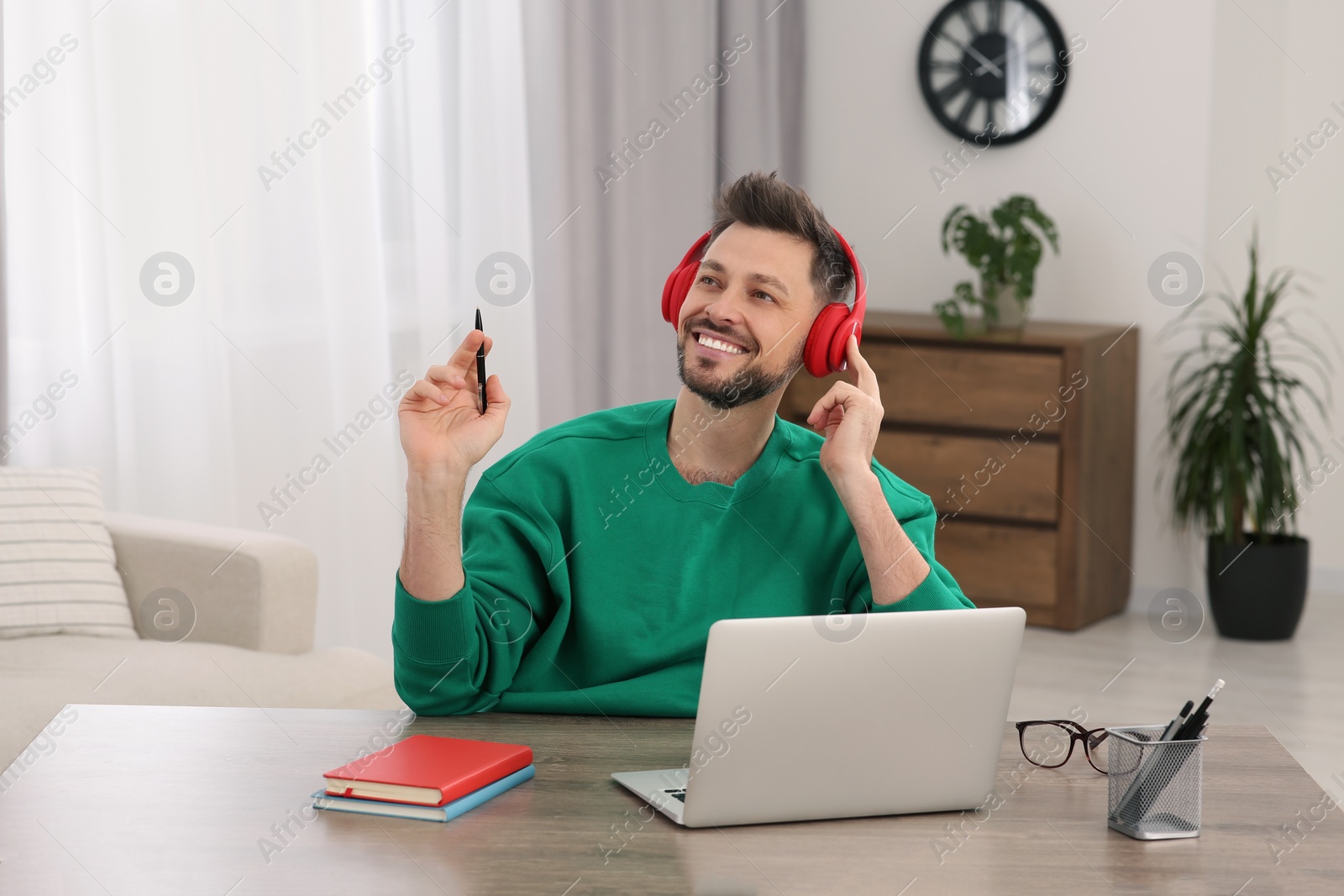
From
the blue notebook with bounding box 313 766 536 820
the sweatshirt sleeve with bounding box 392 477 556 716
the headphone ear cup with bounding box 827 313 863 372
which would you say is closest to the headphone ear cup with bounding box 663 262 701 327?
the headphone ear cup with bounding box 827 313 863 372

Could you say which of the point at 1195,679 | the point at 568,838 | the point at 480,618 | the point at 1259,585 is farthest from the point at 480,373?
the point at 1259,585

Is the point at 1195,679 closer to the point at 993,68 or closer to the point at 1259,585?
the point at 1259,585

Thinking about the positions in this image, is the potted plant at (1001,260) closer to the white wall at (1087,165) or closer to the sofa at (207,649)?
the white wall at (1087,165)

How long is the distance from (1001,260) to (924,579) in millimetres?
2971

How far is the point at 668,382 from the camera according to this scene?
172 inches

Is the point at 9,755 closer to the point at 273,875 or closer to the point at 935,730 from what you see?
the point at 273,875

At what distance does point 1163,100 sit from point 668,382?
72.7 inches

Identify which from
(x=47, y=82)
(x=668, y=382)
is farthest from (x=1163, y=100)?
(x=47, y=82)

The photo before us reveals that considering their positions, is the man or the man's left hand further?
the man's left hand

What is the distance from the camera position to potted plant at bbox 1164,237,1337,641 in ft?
13.7

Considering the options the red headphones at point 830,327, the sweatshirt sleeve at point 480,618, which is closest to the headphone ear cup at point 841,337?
the red headphones at point 830,327

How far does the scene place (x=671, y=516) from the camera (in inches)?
67.7

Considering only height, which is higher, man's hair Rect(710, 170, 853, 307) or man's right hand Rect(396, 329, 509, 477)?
man's hair Rect(710, 170, 853, 307)

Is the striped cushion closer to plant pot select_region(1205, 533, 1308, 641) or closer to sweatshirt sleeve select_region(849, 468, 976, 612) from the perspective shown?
sweatshirt sleeve select_region(849, 468, 976, 612)
